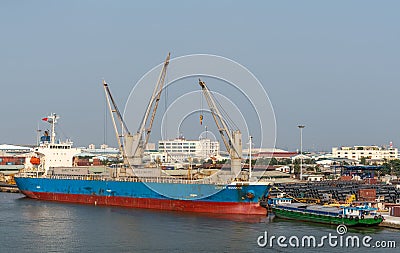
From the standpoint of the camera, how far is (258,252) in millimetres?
26234

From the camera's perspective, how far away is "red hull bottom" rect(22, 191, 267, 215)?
37438 millimetres

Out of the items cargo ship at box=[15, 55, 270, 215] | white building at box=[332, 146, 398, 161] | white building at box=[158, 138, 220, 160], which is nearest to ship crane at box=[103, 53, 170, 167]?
cargo ship at box=[15, 55, 270, 215]

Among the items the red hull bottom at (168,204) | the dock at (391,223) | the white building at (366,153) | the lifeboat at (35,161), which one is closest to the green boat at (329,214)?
the dock at (391,223)

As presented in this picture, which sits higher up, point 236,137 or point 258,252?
point 236,137

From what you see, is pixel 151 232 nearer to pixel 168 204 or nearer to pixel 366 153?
pixel 168 204

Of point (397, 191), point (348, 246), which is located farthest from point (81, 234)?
point (397, 191)

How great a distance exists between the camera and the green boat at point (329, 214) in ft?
107

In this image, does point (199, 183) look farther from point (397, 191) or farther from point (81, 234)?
point (397, 191)

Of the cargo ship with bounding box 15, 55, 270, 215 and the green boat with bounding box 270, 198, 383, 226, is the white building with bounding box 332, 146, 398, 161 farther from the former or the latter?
the green boat with bounding box 270, 198, 383, 226

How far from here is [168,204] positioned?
40000mm

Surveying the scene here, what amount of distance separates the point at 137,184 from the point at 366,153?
100192mm

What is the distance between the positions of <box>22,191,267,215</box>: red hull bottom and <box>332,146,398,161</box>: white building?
97.0m

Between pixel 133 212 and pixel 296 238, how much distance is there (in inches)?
510

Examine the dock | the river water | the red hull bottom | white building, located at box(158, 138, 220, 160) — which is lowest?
the river water
